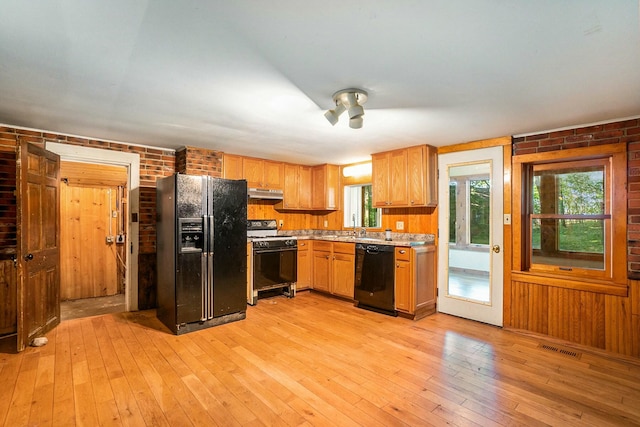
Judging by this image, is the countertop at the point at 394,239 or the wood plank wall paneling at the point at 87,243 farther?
the wood plank wall paneling at the point at 87,243

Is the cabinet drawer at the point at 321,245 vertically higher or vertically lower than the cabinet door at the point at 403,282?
higher

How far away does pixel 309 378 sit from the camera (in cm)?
243

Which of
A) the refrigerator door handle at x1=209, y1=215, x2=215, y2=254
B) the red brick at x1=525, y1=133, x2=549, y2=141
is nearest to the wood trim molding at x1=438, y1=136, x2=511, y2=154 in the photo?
the red brick at x1=525, y1=133, x2=549, y2=141

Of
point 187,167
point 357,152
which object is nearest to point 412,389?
point 357,152

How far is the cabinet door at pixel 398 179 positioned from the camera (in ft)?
13.9

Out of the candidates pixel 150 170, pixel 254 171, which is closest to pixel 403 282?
pixel 254 171

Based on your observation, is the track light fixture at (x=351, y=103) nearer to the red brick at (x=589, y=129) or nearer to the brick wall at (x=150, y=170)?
the red brick at (x=589, y=129)

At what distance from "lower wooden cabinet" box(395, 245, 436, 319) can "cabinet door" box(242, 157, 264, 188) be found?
2.41m

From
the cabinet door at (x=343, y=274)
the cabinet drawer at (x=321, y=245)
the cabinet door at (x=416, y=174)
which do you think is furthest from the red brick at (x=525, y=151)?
the cabinet drawer at (x=321, y=245)

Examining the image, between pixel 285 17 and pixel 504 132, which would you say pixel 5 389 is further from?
pixel 504 132

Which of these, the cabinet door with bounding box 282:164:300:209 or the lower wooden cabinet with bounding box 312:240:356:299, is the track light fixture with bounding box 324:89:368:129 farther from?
the cabinet door with bounding box 282:164:300:209

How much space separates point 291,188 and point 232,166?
1.14 meters

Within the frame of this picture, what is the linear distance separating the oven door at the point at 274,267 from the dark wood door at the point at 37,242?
89.2 inches

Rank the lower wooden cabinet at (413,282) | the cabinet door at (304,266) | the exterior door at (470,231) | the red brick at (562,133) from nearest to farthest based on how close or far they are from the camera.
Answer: the red brick at (562,133) → the exterior door at (470,231) → the lower wooden cabinet at (413,282) → the cabinet door at (304,266)
